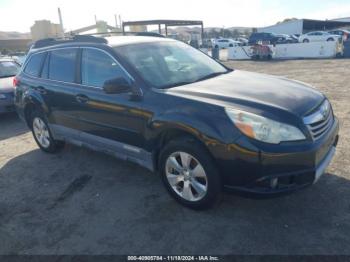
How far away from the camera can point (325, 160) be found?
3.21m

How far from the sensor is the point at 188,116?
3.21m

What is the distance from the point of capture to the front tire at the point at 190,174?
319 cm

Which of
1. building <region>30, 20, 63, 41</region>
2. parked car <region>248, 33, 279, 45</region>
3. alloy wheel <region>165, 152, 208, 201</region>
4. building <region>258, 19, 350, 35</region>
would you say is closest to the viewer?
alloy wheel <region>165, 152, 208, 201</region>

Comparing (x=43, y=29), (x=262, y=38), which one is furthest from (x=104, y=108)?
Answer: (x=43, y=29)

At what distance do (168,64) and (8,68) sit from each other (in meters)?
7.03

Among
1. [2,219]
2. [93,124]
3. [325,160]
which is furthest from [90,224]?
[325,160]

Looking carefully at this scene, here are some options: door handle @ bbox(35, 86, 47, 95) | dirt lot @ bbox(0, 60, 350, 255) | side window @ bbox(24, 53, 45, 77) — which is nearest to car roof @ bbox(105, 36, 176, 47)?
door handle @ bbox(35, 86, 47, 95)

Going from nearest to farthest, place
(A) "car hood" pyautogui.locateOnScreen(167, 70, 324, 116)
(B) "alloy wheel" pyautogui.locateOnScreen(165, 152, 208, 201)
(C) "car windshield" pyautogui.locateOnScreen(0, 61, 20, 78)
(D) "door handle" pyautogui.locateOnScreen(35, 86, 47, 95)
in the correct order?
1. (A) "car hood" pyautogui.locateOnScreen(167, 70, 324, 116)
2. (B) "alloy wheel" pyautogui.locateOnScreen(165, 152, 208, 201)
3. (D) "door handle" pyautogui.locateOnScreen(35, 86, 47, 95)
4. (C) "car windshield" pyautogui.locateOnScreen(0, 61, 20, 78)

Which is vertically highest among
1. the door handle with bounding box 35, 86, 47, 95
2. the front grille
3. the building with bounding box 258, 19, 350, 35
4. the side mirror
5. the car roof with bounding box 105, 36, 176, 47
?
the car roof with bounding box 105, 36, 176, 47

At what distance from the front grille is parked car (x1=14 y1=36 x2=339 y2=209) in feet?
0.04

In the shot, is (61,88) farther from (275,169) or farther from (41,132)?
(275,169)

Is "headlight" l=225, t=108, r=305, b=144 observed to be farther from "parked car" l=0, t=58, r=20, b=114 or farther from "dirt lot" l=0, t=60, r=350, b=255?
"parked car" l=0, t=58, r=20, b=114

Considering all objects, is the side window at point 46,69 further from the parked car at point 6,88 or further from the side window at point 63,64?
the parked car at point 6,88

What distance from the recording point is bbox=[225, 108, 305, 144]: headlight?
290cm
